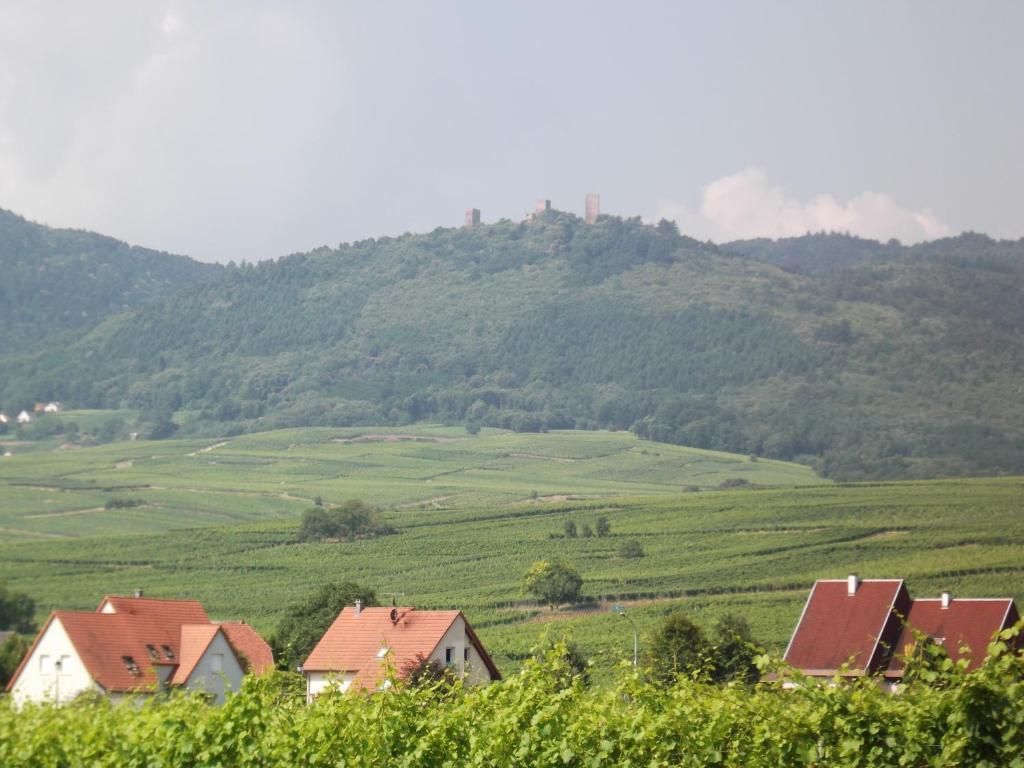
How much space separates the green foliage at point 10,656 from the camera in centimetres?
5053

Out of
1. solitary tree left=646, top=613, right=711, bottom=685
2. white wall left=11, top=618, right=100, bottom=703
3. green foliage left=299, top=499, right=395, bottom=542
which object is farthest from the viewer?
green foliage left=299, top=499, right=395, bottom=542

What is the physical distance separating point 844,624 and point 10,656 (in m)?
29.8

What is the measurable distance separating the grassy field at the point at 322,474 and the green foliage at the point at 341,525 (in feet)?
46.6

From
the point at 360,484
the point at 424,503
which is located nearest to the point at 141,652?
the point at 424,503

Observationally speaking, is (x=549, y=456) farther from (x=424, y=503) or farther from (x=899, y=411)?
(x=899, y=411)

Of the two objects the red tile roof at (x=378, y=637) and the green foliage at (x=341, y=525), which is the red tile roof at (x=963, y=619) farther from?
the green foliage at (x=341, y=525)

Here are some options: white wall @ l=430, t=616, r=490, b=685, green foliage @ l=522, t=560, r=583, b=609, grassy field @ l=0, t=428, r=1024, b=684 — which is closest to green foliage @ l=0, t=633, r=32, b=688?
grassy field @ l=0, t=428, r=1024, b=684

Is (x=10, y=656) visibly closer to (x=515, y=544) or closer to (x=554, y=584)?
(x=554, y=584)

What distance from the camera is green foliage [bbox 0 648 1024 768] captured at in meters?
9.88

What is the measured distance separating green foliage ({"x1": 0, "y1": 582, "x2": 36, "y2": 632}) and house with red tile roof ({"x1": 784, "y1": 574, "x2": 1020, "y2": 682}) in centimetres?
4231

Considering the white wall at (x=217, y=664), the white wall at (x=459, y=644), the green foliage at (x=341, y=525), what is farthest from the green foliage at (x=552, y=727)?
the green foliage at (x=341, y=525)

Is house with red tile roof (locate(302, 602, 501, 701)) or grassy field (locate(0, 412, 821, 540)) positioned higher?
grassy field (locate(0, 412, 821, 540))

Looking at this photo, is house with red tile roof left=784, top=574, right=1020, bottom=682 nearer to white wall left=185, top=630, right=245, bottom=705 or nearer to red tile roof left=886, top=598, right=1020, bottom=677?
red tile roof left=886, top=598, right=1020, bottom=677

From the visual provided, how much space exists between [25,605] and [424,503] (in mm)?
49066
